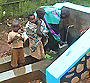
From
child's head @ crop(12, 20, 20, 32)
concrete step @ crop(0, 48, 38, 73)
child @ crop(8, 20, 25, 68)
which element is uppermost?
child's head @ crop(12, 20, 20, 32)

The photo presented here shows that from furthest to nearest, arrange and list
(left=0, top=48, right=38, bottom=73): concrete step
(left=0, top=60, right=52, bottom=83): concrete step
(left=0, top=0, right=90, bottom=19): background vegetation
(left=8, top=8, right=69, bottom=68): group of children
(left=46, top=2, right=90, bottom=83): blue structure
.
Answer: (left=0, top=0, right=90, bottom=19): background vegetation, (left=0, top=48, right=38, bottom=73): concrete step, (left=8, top=8, right=69, bottom=68): group of children, (left=0, top=60, right=52, bottom=83): concrete step, (left=46, top=2, right=90, bottom=83): blue structure

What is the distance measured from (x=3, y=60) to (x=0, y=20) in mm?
3077

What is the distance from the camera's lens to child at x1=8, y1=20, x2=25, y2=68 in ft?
11.0

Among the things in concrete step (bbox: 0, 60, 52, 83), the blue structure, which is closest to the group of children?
concrete step (bbox: 0, 60, 52, 83)

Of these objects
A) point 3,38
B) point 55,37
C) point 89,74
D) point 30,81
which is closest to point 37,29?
point 55,37

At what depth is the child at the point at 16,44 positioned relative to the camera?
335 centimetres

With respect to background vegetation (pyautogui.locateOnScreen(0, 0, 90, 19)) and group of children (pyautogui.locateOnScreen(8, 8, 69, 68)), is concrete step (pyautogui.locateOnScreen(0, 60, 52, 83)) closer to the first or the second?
group of children (pyautogui.locateOnScreen(8, 8, 69, 68))

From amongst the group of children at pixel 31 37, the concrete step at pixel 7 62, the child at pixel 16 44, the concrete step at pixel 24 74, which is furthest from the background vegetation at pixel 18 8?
the concrete step at pixel 24 74

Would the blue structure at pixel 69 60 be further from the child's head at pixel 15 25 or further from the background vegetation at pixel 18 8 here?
the background vegetation at pixel 18 8

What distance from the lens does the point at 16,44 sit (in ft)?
11.5

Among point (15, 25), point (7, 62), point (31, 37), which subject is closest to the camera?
point (15, 25)

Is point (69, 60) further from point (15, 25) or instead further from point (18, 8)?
point (18, 8)

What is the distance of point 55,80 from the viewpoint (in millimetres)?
2004

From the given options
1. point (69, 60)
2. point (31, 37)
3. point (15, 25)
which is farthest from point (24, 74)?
point (69, 60)
